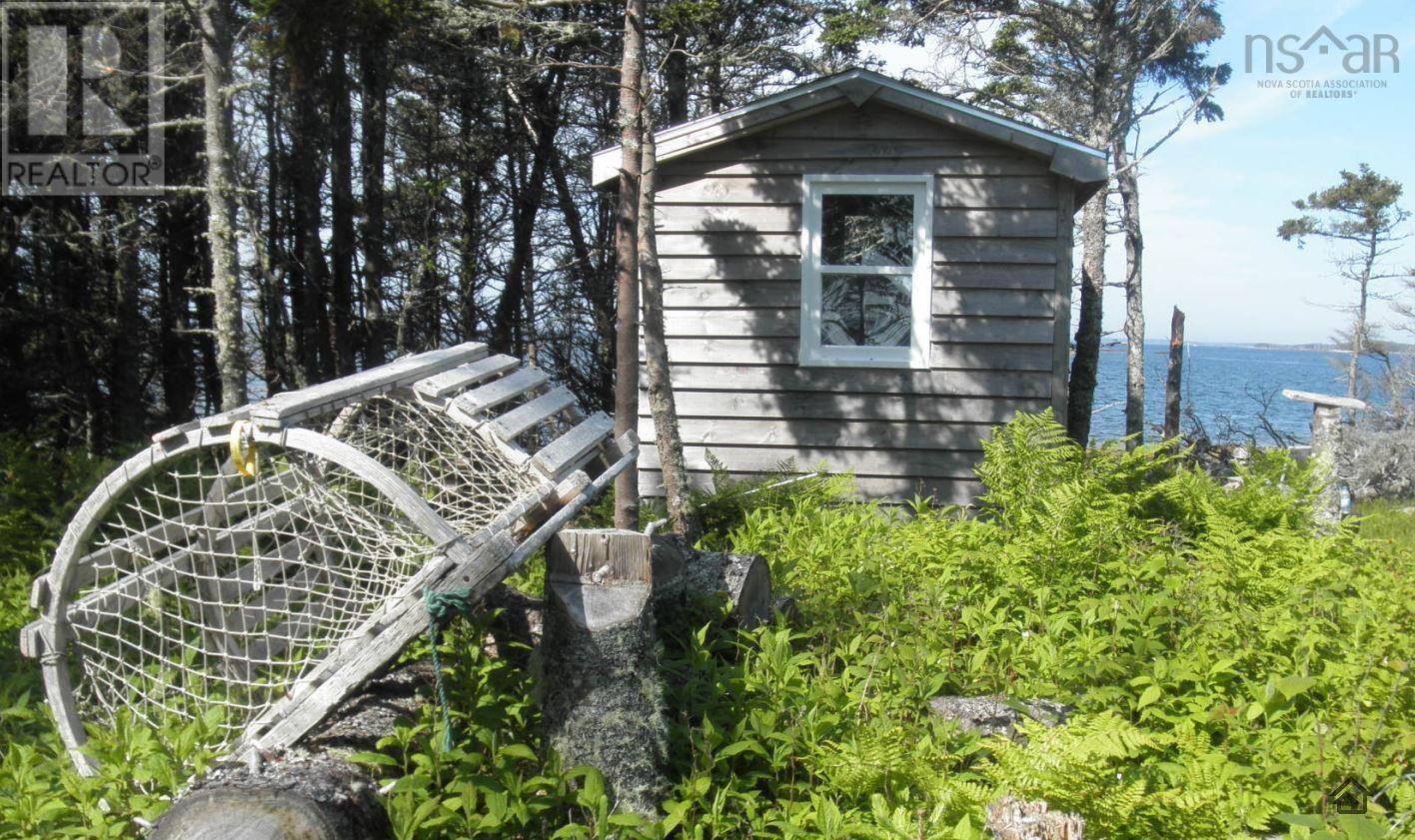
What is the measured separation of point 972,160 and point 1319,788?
552 centimetres

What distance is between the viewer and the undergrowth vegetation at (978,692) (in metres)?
2.66

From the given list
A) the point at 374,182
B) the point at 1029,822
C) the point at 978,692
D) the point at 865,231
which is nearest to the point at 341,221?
the point at 374,182

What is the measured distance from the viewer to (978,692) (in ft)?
12.3

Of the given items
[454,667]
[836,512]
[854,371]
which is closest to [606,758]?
[454,667]

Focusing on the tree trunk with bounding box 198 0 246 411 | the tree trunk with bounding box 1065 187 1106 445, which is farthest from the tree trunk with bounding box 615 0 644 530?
the tree trunk with bounding box 1065 187 1106 445

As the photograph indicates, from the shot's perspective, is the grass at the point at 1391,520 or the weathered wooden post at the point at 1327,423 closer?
the weathered wooden post at the point at 1327,423

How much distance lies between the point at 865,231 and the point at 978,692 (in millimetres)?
4766

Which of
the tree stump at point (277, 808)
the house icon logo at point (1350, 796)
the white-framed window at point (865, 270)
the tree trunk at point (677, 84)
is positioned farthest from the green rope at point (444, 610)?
the tree trunk at point (677, 84)

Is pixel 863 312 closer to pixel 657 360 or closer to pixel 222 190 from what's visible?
pixel 657 360

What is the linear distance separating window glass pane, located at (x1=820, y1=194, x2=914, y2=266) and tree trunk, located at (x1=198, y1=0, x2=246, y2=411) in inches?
189

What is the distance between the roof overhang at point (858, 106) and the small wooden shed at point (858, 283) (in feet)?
0.06

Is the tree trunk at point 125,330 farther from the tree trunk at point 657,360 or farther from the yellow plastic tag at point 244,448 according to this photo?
the yellow plastic tag at point 244,448

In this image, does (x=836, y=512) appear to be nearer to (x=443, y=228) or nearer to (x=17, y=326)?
(x=443, y=228)

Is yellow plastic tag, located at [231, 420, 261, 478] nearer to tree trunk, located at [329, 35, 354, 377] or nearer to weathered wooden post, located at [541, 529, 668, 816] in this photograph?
weathered wooden post, located at [541, 529, 668, 816]
